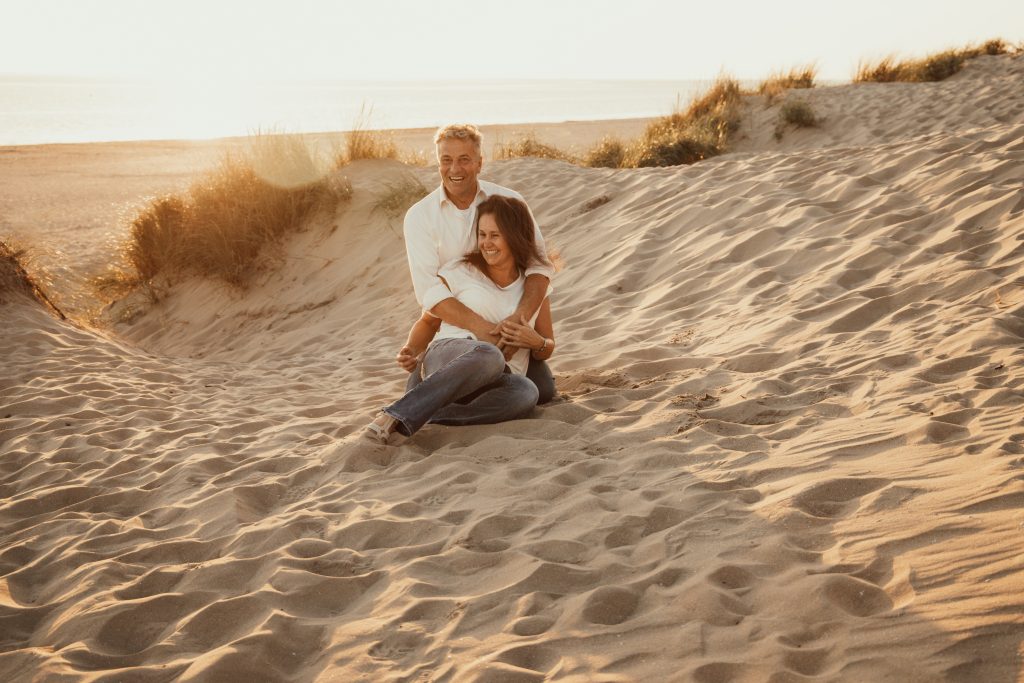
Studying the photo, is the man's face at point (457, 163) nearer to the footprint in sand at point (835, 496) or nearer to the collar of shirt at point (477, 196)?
the collar of shirt at point (477, 196)

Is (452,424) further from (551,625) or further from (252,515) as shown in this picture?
(551,625)

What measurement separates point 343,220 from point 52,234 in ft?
18.5

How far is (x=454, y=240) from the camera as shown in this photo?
4336 millimetres

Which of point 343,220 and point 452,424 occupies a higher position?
point 343,220

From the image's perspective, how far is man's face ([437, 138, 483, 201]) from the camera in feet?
13.7

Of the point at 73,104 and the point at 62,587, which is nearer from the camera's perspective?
the point at 62,587

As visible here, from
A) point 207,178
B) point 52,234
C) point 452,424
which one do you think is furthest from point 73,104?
point 452,424

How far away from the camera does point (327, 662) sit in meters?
2.42

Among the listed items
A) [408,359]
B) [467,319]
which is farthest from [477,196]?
[408,359]

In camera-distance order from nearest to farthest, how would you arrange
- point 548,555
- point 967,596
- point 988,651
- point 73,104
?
point 988,651 < point 967,596 < point 548,555 < point 73,104

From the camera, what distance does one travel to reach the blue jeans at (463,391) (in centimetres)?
396

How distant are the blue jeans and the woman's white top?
12 cm

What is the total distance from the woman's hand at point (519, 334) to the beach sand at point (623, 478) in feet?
1.27

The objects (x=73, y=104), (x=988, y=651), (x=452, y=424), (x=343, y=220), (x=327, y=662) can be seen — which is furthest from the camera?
(x=73, y=104)
